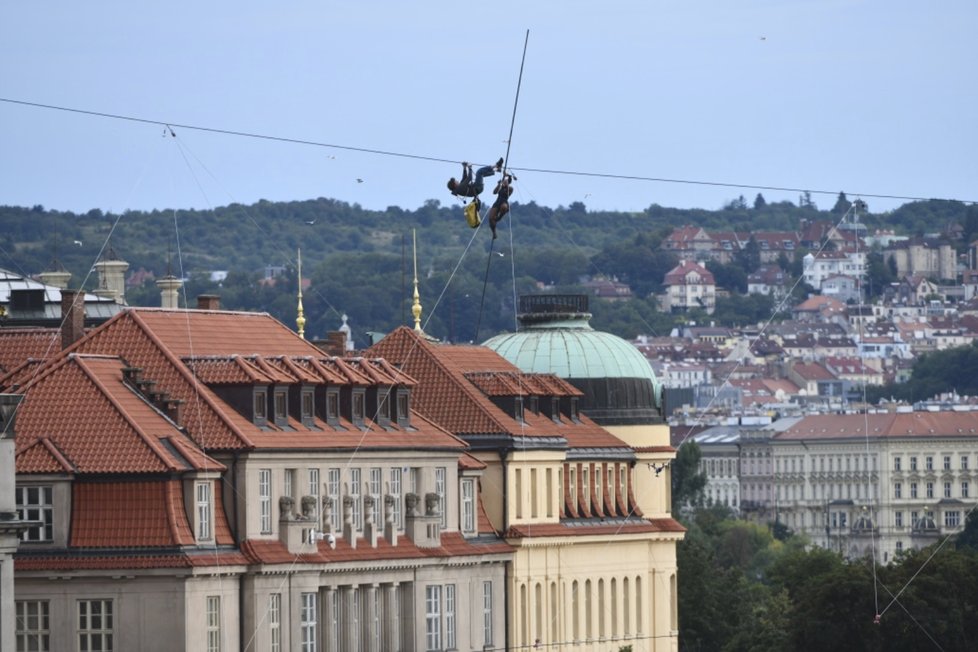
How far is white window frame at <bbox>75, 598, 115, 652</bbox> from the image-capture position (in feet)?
355

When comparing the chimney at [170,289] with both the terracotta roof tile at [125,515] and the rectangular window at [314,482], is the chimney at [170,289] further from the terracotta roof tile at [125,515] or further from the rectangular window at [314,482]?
the terracotta roof tile at [125,515]

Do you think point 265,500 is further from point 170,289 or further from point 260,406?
point 170,289

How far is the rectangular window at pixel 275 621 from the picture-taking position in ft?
373

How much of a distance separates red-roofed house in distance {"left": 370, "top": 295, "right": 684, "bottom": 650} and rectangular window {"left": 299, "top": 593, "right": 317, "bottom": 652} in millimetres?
18791

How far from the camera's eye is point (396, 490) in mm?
124125

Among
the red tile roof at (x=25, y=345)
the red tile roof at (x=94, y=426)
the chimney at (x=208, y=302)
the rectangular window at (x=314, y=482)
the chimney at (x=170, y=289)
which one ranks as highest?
the chimney at (x=170, y=289)

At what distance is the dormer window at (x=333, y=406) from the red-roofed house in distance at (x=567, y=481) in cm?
1594

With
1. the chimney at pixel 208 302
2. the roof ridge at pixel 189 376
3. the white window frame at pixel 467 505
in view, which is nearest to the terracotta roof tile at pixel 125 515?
the roof ridge at pixel 189 376

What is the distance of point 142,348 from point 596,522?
108 feet

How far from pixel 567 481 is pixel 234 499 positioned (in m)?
33.3

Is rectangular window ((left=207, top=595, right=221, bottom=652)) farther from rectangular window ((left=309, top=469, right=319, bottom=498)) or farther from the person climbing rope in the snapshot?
the person climbing rope

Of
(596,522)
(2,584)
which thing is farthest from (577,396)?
(2,584)

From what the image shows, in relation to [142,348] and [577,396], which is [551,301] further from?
[142,348]

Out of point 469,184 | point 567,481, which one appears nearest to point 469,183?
point 469,184
